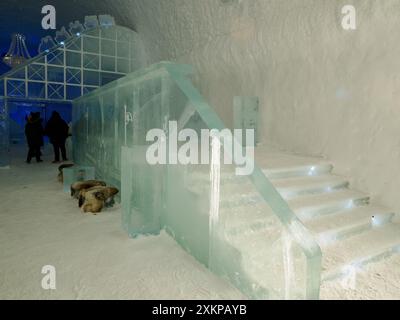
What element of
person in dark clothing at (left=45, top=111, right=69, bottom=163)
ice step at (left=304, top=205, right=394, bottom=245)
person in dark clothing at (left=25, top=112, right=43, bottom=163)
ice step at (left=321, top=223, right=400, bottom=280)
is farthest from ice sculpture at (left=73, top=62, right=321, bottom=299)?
person in dark clothing at (left=25, top=112, right=43, bottom=163)

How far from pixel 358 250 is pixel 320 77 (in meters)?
2.80

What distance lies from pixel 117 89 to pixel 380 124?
411 centimetres

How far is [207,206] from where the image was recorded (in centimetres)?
260

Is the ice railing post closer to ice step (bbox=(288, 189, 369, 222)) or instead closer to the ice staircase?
the ice staircase

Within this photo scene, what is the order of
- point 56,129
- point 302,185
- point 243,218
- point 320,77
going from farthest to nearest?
point 56,129 → point 320,77 → point 302,185 → point 243,218

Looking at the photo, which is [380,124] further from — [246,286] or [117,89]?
[117,89]

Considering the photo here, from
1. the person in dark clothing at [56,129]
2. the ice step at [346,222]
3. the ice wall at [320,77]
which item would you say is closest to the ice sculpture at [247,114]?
the ice wall at [320,77]

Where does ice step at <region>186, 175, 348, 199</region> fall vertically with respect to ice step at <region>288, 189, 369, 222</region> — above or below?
above

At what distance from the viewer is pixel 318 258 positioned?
1824mm

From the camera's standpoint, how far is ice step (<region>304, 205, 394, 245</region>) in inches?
113

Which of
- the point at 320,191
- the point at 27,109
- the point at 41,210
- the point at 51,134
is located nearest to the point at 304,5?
the point at 320,191

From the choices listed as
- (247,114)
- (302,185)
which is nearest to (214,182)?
(302,185)

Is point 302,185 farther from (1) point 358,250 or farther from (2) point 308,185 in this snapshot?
(1) point 358,250

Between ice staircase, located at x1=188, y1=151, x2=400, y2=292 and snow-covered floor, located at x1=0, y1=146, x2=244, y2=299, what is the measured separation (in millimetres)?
533
